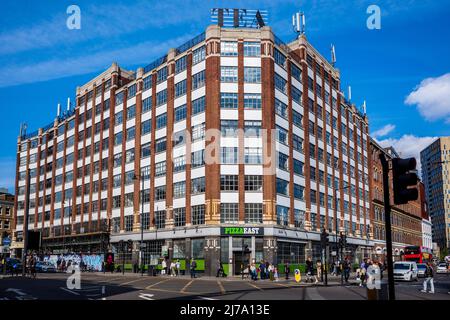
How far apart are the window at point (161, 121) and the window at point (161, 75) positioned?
16.1 feet

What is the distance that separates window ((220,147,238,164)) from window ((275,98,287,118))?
7284mm

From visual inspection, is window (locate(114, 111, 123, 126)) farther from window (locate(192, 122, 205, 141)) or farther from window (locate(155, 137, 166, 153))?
window (locate(192, 122, 205, 141))

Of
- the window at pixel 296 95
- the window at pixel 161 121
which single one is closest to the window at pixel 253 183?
the window at pixel 296 95

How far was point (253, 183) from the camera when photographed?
170 ft

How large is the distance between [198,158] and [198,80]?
929 cm

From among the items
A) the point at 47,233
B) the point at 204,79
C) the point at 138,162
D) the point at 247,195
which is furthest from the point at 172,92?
the point at 47,233

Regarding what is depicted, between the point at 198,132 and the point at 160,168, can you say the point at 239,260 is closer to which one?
the point at 198,132

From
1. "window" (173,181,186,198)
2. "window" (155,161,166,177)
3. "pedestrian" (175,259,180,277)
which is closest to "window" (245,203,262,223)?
"window" (173,181,186,198)

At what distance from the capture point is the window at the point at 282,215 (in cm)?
5279

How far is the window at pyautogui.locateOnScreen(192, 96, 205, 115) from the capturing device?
179 feet

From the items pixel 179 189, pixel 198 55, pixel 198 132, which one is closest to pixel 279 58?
pixel 198 55

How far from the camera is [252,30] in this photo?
55.0 metres

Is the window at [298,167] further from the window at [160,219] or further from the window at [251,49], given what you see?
the window at [160,219]

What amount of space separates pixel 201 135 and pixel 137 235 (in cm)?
1700
